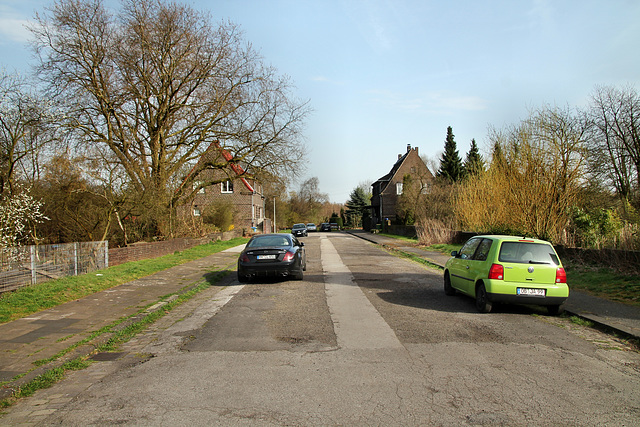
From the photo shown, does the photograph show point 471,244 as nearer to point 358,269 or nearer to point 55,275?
point 358,269

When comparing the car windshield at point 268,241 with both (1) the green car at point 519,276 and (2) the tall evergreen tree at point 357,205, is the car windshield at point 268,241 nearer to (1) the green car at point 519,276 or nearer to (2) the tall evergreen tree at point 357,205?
(1) the green car at point 519,276

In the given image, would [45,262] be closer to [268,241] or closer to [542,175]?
[268,241]

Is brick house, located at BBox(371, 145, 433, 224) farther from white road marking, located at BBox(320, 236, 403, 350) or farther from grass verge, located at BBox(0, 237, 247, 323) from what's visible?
white road marking, located at BBox(320, 236, 403, 350)

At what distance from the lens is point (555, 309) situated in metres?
8.27

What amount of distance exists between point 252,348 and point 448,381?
2.62m

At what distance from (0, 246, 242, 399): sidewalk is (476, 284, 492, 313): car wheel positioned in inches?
243

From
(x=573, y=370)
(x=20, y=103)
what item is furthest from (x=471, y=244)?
(x=20, y=103)

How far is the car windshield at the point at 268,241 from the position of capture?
43.1 feet

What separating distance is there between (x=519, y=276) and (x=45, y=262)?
1051 centimetres

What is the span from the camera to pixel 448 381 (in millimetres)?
4691

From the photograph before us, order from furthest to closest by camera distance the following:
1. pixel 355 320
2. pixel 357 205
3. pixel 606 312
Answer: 1. pixel 357 205
2. pixel 606 312
3. pixel 355 320

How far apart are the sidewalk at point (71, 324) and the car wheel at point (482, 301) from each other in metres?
6.16

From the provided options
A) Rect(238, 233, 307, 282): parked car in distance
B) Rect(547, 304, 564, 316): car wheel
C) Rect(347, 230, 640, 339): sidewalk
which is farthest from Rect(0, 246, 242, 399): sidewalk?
Rect(347, 230, 640, 339): sidewalk

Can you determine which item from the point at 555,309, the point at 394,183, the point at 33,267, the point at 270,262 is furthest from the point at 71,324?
the point at 394,183
